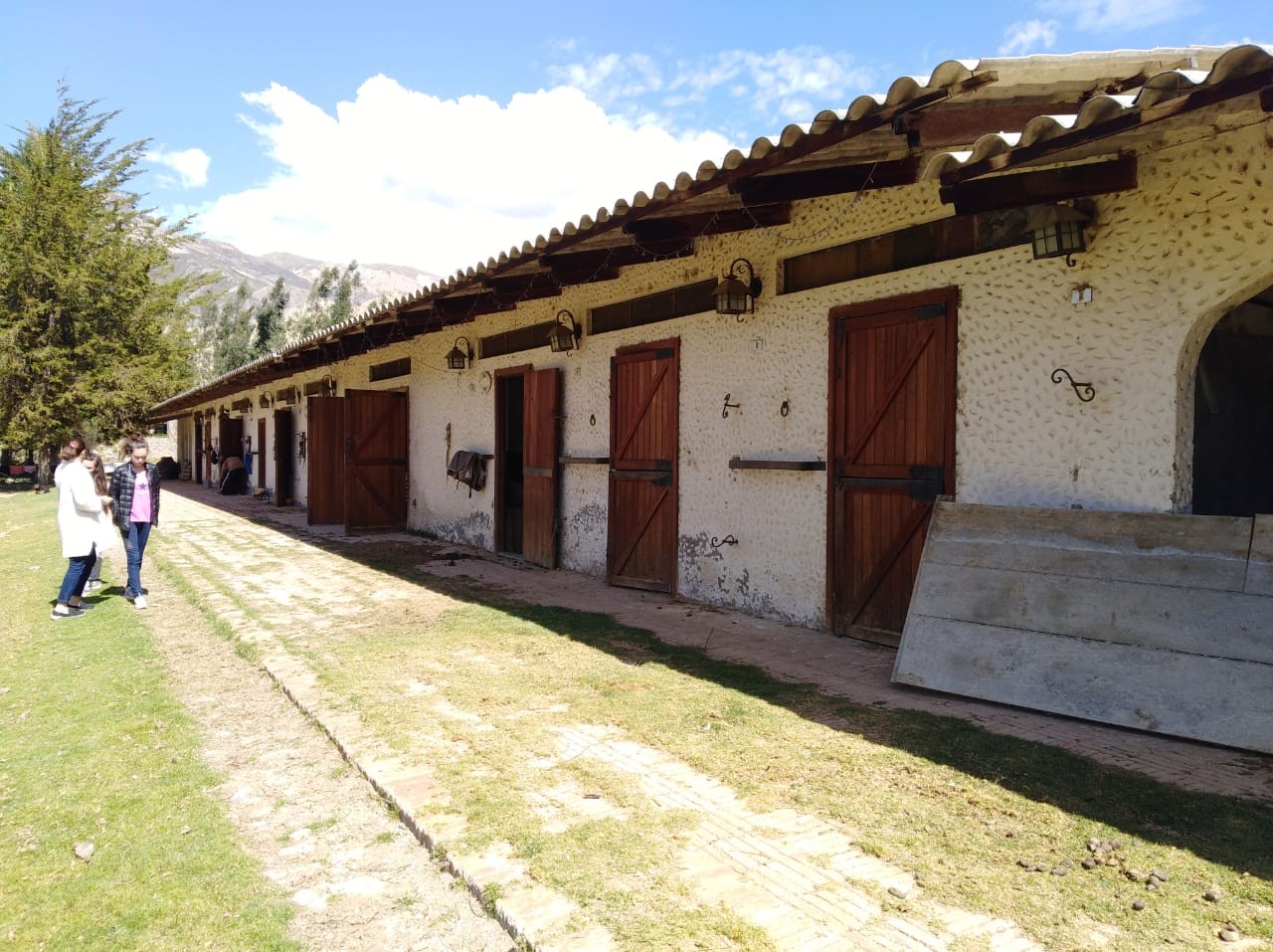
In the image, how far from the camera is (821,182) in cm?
526

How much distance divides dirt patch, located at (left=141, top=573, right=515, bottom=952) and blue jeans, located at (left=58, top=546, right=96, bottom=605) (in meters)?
2.72

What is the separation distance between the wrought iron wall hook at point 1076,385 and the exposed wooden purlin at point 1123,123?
1347 millimetres

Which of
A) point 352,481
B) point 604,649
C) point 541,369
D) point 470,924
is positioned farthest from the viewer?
point 352,481

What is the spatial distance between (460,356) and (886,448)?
6975 mm

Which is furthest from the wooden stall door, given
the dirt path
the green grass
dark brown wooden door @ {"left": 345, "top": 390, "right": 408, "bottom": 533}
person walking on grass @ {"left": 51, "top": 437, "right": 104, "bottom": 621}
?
the dirt path

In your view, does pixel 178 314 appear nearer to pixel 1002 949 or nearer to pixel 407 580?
pixel 407 580

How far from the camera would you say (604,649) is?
545 centimetres

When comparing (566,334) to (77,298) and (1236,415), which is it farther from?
(77,298)

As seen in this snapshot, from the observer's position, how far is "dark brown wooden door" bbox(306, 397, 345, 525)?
13203 millimetres

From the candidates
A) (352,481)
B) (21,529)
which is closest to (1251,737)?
(352,481)

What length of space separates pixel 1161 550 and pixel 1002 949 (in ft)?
8.58

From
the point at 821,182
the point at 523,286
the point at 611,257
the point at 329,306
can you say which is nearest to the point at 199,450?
the point at 329,306

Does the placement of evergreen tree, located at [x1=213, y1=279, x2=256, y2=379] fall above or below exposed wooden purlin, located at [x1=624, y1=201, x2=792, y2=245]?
above

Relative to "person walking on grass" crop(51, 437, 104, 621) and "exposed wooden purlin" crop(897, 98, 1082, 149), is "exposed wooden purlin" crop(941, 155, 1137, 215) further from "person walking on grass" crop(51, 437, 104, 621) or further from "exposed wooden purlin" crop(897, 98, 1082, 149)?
"person walking on grass" crop(51, 437, 104, 621)
